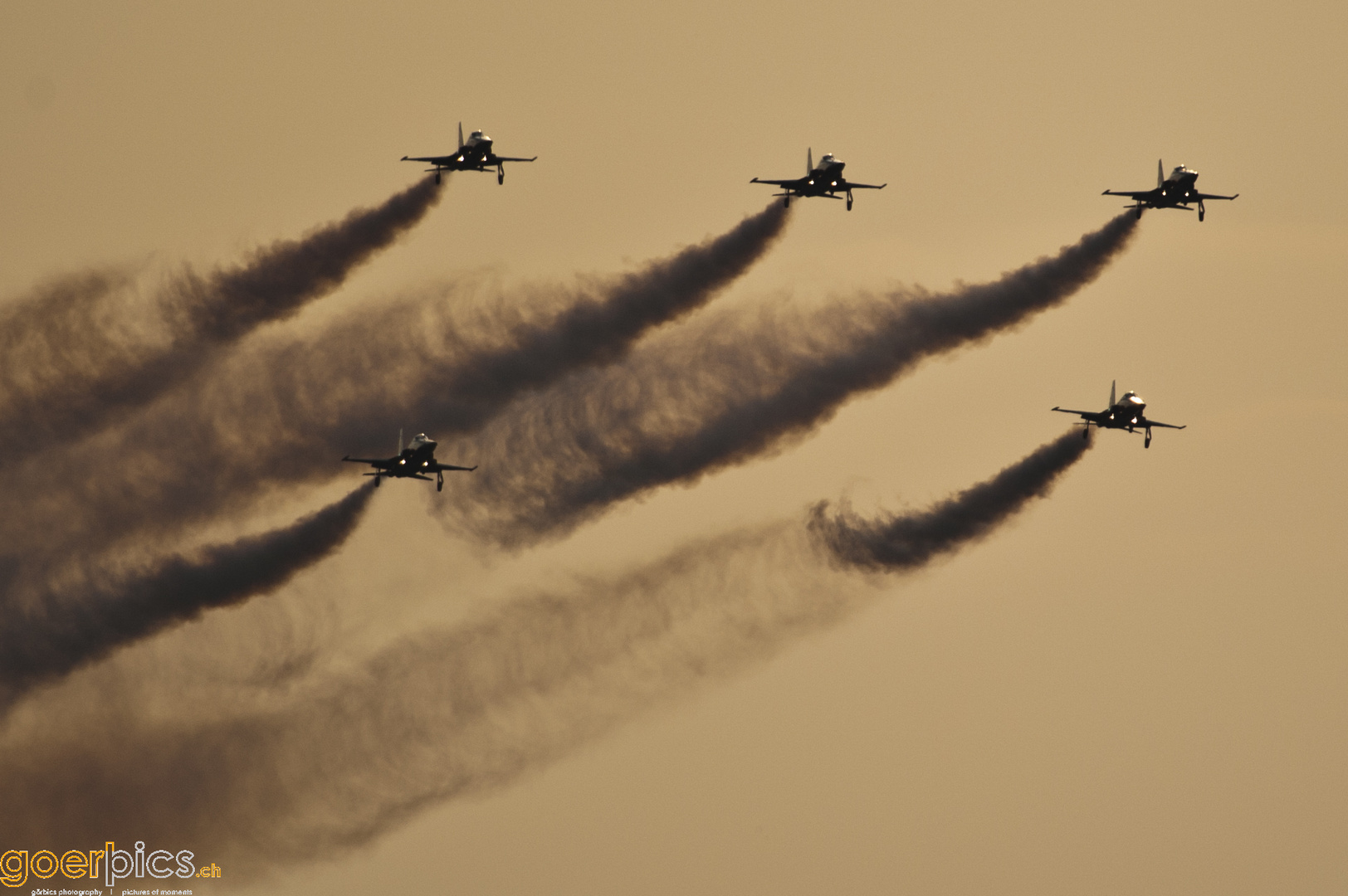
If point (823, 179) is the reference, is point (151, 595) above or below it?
below

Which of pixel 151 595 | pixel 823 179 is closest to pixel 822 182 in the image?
pixel 823 179

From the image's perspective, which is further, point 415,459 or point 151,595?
point 151,595

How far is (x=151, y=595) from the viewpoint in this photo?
97.4 m

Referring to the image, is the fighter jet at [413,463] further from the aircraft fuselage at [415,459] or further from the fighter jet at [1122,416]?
the fighter jet at [1122,416]

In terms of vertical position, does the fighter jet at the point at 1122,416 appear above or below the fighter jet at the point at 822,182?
below

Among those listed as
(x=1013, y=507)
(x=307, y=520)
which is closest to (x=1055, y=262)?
(x=1013, y=507)

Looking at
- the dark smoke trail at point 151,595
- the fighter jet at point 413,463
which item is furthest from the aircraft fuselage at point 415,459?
the dark smoke trail at point 151,595

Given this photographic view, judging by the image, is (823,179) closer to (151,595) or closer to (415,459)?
(415,459)

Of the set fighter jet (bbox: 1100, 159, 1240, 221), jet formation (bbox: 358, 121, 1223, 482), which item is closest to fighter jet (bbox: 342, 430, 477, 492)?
jet formation (bbox: 358, 121, 1223, 482)

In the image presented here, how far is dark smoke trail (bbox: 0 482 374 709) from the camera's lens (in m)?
97.1

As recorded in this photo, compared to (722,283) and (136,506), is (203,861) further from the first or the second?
(722,283)

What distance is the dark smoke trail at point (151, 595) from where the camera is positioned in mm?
97125

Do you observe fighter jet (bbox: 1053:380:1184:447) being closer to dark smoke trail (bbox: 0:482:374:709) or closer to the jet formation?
the jet formation

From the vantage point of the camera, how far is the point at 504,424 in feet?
346
